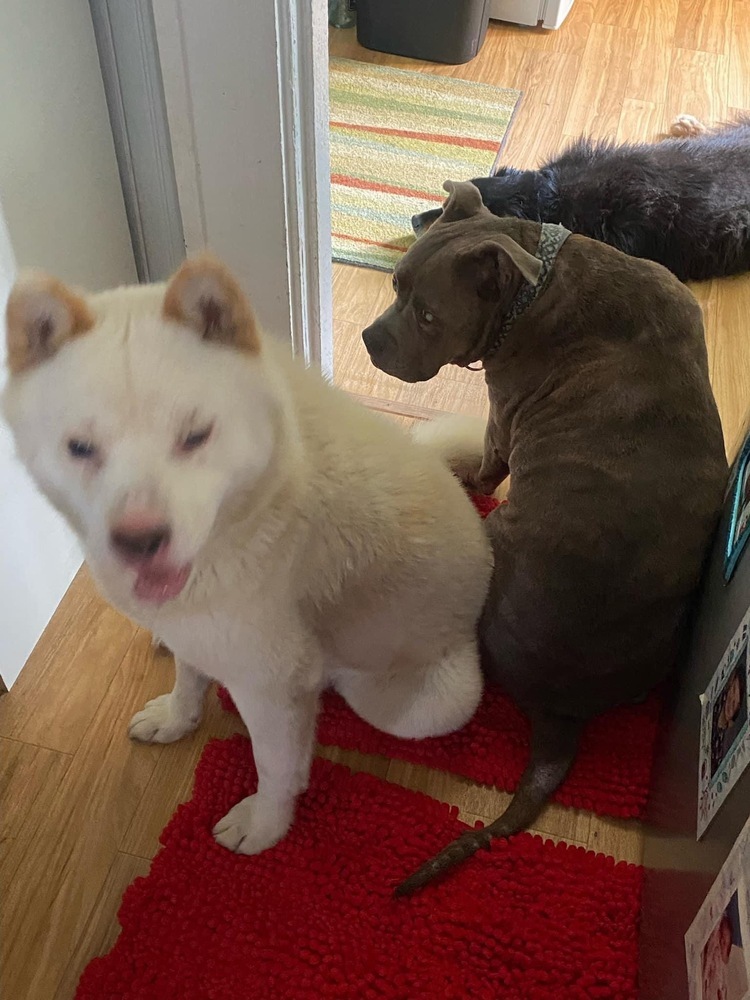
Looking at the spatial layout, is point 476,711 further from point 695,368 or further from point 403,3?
point 403,3

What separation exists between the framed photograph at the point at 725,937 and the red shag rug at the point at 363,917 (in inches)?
14.1

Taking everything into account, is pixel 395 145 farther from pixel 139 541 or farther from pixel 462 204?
pixel 139 541

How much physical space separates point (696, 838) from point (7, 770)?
1.12m

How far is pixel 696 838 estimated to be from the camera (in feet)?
3.43

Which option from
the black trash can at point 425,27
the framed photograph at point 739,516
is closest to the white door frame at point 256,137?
the framed photograph at point 739,516

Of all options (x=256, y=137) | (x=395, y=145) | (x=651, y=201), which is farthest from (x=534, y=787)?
(x=395, y=145)

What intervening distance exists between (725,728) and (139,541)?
2.33 feet

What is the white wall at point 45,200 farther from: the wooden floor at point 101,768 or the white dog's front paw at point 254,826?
the white dog's front paw at point 254,826

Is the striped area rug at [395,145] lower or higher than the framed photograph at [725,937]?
lower

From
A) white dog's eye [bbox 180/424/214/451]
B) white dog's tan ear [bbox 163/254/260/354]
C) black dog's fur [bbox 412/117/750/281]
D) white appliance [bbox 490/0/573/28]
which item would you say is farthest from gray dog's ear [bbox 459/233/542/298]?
white appliance [bbox 490/0/573/28]

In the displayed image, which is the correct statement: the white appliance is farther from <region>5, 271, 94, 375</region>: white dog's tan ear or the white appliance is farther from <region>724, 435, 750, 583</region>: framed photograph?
<region>5, 271, 94, 375</region>: white dog's tan ear

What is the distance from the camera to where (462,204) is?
1.57 metres

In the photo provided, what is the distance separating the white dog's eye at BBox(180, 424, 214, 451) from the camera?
84 centimetres

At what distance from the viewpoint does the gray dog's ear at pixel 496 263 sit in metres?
1.36
